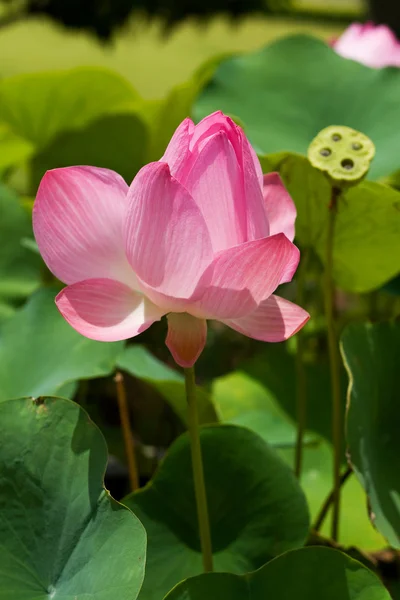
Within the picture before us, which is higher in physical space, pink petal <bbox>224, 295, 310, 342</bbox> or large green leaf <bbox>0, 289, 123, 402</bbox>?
pink petal <bbox>224, 295, 310, 342</bbox>

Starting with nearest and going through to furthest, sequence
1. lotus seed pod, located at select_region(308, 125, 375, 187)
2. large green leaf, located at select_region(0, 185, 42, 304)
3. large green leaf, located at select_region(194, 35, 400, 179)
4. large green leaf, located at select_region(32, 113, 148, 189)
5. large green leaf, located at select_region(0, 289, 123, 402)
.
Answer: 1. lotus seed pod, located at select_region(308, 125, 375, 187)
2. large green leaf, located at select_region(0, 289, 123, 402)
3. large green leaf, located at select_region(194, 35, 400, 179)
4. large green leaf, located at select_region(0, 185, 42, 304)
5. large green leaf, located at select_region(32, 113, 148, 189)

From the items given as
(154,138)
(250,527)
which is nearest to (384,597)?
(250,527)

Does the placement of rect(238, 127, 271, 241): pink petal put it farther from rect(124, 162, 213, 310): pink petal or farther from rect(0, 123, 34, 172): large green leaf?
rect(0, 123, 34, 172): large green leaf

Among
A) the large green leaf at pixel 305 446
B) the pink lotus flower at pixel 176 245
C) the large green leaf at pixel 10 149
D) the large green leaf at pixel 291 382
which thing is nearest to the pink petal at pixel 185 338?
the pink lotus flower at pixel 176 245

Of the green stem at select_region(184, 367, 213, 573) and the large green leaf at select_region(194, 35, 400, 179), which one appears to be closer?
the green stem at select_region(184, 367, 213, 573)

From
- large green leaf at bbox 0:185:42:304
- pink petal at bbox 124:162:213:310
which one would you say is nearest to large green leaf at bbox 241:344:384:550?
large green leaf at bbox 0:185:42:304

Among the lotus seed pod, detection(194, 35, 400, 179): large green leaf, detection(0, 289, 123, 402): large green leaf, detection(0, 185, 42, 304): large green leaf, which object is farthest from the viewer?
detection(0, 185, 42, 304): large green leaf

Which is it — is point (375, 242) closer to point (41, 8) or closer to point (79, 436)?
point (79, 436)

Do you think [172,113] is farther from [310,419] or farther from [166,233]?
[166,233]
